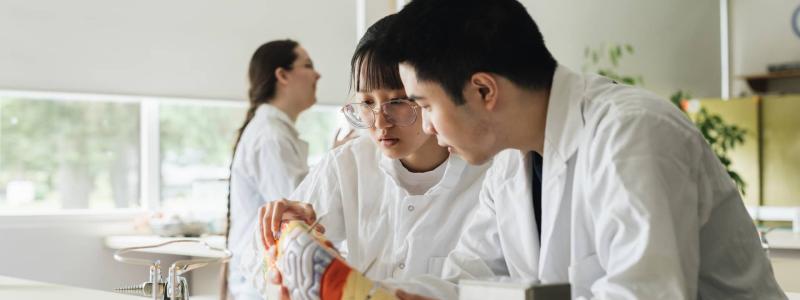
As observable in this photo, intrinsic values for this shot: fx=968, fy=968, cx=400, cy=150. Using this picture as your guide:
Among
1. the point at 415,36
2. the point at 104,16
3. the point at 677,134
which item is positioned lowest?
the point at 677,134

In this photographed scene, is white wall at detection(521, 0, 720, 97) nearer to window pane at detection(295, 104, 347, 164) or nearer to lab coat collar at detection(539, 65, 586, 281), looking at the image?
window pane at detection(295, 104, 347, 164)

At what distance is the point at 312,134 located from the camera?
18.6 ft

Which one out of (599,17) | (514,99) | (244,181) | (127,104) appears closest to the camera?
(514,99)

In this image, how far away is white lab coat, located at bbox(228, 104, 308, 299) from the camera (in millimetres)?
3141

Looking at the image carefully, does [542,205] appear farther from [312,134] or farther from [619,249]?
[312,134]

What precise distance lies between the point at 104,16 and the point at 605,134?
12.6ft

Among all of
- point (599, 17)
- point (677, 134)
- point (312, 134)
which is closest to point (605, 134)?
point (677, 134)

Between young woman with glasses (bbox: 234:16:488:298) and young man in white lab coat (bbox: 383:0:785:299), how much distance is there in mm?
406

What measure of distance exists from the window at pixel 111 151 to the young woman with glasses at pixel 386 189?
8.97ft

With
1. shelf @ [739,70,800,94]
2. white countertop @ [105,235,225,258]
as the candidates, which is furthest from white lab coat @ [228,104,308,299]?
shelf @ [739,70,800,94]

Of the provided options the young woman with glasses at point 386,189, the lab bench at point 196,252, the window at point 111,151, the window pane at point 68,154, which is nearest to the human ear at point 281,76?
the lab bench at point 196,252

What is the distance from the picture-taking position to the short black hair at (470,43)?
1347 millimetres

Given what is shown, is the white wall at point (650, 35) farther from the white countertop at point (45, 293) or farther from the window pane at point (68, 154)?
the white countertop at point (45, 293)

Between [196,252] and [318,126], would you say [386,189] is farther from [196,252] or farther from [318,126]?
[318,126]
